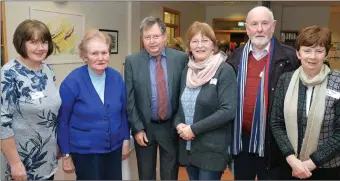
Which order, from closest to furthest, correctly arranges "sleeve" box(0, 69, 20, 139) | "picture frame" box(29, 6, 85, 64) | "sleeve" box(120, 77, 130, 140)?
1. "sleeve" box(0, 69, 20, 139)
2. "sleeve" box(120, 77, 130, 140)
3. "picture frame" box(29, 6, 85, 64)

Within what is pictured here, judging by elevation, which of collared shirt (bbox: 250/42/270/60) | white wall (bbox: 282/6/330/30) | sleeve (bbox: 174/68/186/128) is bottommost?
sleeve (bbox: 174/68/186/128)

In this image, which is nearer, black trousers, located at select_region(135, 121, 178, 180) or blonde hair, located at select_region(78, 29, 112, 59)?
blonde hair, located at select_region(78, 29, 112, 59)

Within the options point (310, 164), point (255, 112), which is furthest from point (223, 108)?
point (310, 164)

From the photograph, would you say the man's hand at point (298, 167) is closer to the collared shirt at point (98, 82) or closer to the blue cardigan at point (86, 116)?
the blue cardigan at point (86, 116)

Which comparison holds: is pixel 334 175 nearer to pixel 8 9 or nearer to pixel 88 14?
pixel 8 9

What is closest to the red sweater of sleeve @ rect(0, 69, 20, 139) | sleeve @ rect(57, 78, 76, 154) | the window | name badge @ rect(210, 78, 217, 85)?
name badge @ rect(210, 78, 217, 85)

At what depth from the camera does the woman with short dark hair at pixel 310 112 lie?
169cm

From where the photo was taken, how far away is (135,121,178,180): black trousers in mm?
2105

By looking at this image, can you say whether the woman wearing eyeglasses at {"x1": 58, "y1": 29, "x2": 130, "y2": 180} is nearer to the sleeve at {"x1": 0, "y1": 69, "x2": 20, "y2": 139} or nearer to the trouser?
the sleeve at {"x1": 0, "y1": 69, "x2": 20, "y2": 139}

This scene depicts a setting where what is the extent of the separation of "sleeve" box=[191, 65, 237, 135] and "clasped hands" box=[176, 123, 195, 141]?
1.3 inches

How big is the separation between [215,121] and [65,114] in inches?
35.1

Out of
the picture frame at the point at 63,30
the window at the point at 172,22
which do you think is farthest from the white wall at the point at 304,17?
the picture frame at the point at 63,30

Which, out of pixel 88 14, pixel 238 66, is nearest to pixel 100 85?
pixel 238 66

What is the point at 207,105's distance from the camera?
1.88 metres
